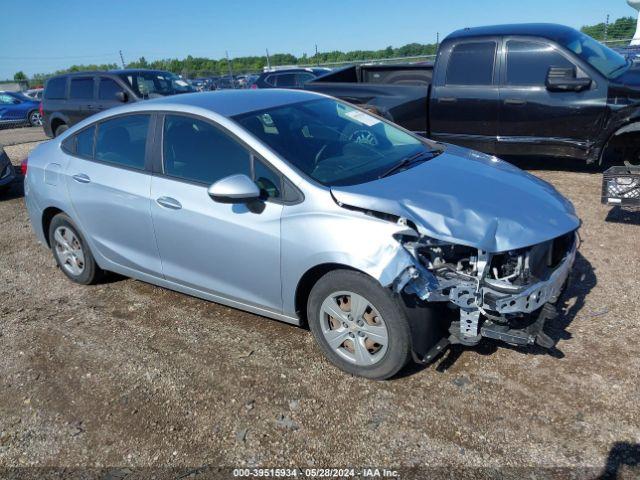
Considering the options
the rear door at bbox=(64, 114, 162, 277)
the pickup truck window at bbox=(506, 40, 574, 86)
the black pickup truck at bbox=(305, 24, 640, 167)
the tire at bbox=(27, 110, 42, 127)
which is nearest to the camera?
the rear door at bbox=(64, 114, 162, 277)

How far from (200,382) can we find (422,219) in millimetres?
1722

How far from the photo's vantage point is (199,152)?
3.74 m

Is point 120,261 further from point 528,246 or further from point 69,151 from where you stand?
point 528,246

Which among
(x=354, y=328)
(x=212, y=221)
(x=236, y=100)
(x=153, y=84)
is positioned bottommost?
(x=354, y=328)

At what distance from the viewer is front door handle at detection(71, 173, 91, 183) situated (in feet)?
14.3

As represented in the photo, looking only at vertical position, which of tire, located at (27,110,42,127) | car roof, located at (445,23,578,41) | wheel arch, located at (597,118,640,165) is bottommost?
tire, located at (27,110,42,127)

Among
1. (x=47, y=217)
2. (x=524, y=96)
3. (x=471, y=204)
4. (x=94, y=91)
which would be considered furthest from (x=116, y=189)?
(x=94, y=91)

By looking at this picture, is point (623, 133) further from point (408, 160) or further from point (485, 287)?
point (485, 287)

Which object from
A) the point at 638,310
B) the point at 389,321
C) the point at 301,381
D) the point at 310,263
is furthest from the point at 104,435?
the point at 638,310

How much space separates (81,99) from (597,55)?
9.94 meters

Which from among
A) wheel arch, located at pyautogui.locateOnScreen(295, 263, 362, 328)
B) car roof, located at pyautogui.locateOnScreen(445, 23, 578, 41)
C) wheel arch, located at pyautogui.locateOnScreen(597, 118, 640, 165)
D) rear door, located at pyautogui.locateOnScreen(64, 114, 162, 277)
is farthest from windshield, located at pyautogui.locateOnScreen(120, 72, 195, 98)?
wheel arch, located at pyautogui.locateOnScreen(295, 263, 362, 328)

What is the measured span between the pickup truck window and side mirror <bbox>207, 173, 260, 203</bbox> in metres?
5.24

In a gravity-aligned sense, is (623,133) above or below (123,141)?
below

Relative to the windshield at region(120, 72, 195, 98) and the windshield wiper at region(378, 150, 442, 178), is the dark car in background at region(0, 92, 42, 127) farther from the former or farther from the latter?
the windshield wiper at region(378, 150, 442, 178)
